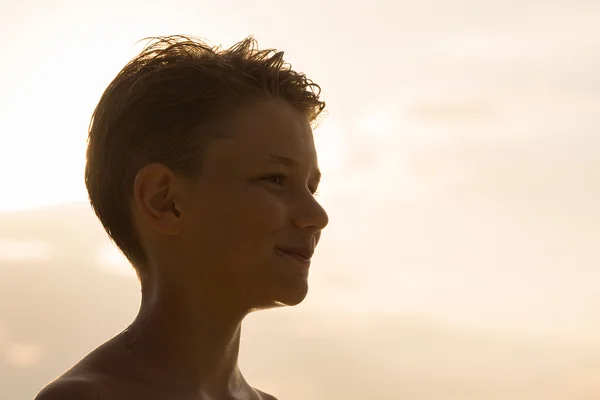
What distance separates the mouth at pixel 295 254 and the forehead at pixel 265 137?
362 millimetres

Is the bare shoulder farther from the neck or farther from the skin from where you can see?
the neck

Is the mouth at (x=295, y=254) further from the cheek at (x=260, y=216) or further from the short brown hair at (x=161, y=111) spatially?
the short brown hair at (x=161, y=111)

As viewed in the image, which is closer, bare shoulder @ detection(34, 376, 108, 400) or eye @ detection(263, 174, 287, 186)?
bare shoulder @ detection(34, 376, 108, 400)

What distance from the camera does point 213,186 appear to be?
12.1 ft

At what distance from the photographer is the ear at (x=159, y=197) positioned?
3.69m

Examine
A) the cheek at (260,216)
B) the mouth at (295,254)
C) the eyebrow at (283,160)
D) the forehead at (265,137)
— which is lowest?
the mouth at (295,254)

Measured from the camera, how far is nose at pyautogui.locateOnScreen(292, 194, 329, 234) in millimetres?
3707

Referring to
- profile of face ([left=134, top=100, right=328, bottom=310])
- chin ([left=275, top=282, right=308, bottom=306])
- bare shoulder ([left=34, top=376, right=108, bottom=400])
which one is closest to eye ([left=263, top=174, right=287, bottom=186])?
profile of face ([left=134, top=100, right=328, bottom=310])

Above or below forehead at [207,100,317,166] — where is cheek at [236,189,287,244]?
below

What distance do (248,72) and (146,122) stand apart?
0.51 m

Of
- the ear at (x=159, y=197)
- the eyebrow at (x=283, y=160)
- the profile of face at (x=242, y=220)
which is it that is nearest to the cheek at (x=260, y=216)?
the profile of face at (x=242, y=220)

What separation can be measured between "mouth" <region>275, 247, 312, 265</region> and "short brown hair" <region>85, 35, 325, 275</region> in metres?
0.47

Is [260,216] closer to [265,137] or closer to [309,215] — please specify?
[309,215]

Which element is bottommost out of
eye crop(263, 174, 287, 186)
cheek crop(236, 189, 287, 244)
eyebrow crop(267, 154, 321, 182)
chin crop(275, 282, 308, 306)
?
Answer: chin crop(275, 282, 308, 306)
